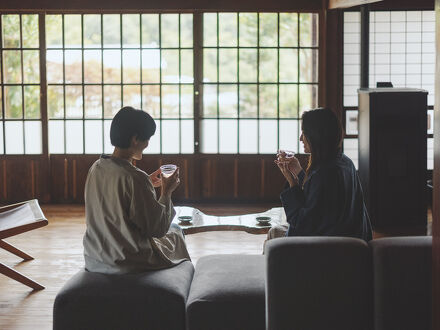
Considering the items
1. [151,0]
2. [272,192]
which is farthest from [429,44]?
[151,0]

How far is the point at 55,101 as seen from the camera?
21.3 feet

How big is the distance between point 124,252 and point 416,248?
3.66ft

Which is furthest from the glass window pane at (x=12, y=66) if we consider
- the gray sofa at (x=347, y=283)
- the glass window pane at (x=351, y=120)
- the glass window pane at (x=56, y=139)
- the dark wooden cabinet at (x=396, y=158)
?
the gray sofa at (x=347, y=283)

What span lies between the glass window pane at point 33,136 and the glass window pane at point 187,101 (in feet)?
4.65

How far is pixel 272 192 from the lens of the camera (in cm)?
642

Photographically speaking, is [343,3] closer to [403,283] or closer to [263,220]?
[263,220]

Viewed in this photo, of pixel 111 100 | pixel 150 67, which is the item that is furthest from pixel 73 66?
pixel 150 67

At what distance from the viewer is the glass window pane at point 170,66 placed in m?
6.41

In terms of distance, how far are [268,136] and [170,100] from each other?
1.02m

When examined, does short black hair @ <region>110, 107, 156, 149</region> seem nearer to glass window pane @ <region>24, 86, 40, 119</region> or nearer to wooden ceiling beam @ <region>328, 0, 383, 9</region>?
wooden ceiling beam @ <region>328, 0, 383, 9</region>

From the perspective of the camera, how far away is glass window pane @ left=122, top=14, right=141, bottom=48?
20.8ft

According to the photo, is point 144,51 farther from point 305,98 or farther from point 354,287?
point 354,287

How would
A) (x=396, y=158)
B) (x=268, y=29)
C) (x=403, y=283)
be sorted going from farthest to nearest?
(x=268, y=29)
(x=396, y=158)
(x=403, y=283)

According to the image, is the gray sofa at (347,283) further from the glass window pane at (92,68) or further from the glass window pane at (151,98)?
the glass window pane at (92,68)
